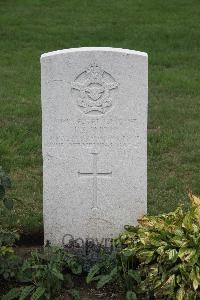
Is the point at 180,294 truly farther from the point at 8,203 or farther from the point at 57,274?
the point at 8,203

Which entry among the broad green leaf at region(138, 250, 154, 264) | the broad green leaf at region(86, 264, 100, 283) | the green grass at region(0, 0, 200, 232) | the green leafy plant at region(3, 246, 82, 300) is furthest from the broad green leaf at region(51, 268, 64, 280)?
the green grass at region(0, 0, 200, 232)

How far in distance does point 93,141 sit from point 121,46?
8.34 metres

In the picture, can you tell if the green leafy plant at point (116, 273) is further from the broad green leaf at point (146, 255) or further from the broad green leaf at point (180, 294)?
the broad green leaf at point (180, 294)

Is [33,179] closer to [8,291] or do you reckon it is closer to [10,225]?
[10,225]

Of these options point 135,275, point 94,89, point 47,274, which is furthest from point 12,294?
point 94,89

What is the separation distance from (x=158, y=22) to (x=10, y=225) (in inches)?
415

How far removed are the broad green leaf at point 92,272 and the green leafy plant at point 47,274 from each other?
0.38 feet

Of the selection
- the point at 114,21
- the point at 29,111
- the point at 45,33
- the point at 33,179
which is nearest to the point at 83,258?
the point at 33,179

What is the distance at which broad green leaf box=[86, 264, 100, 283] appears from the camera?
5.12m

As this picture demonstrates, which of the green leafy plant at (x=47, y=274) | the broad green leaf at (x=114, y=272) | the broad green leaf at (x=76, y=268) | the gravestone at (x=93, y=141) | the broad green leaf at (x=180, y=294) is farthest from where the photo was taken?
the gravestone at (x=93, y=141)

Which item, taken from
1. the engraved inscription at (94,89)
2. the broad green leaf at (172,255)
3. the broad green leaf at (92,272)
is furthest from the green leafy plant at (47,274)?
the engraved inscription at (94,89)

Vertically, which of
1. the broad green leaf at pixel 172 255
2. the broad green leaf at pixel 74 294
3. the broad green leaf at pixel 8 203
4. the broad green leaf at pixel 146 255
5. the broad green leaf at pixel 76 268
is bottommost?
the broad green leaf at pixel 74 294

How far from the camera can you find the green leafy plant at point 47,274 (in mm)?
4988

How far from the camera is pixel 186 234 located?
5102 millimetres
